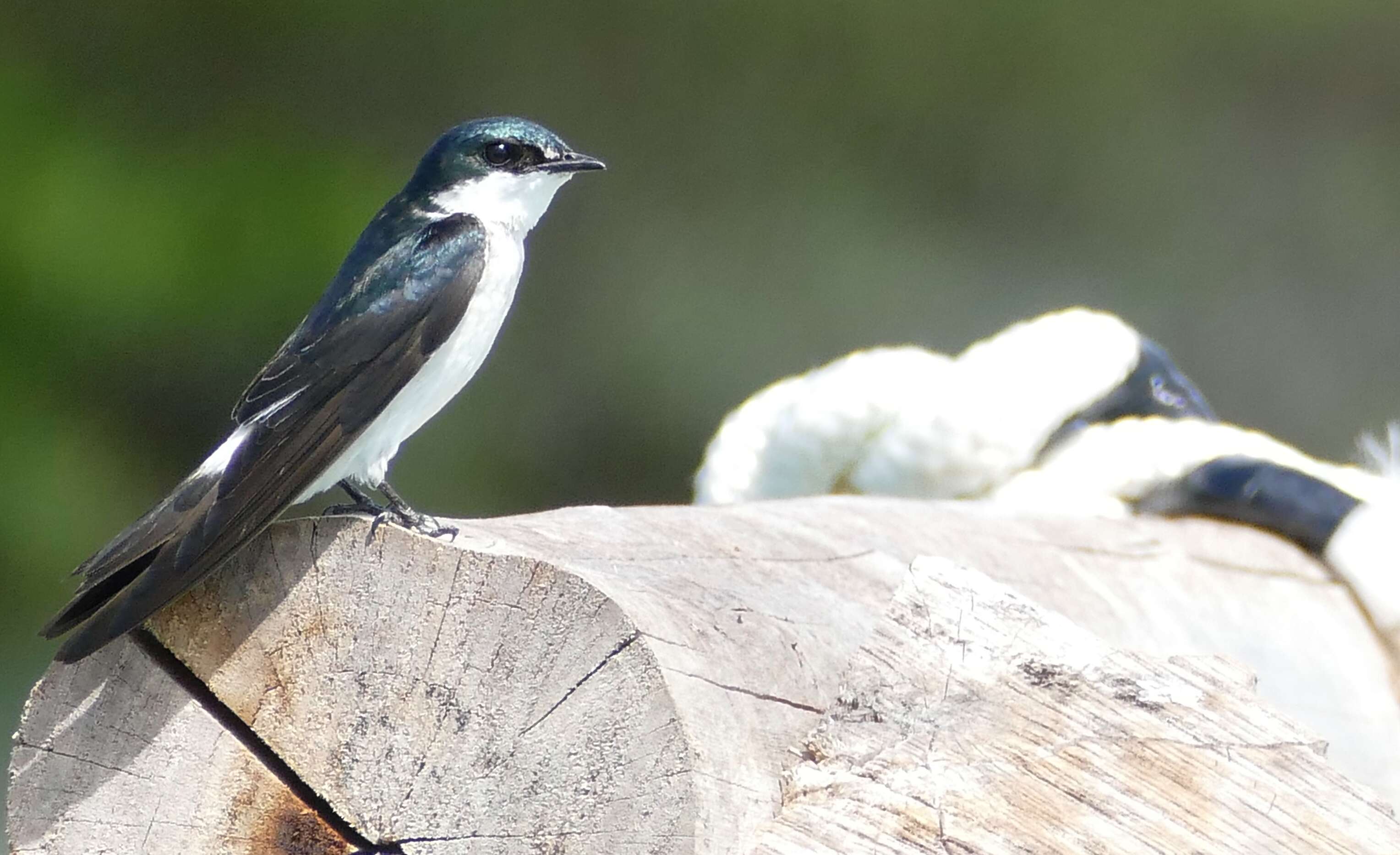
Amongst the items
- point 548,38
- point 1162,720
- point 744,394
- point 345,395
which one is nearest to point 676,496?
point 744,394

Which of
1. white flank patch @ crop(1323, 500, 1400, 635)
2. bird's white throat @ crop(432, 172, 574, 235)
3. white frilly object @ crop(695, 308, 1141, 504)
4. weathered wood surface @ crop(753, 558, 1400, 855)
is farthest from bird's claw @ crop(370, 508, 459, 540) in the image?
white flank patch @ crop(1323, 500, 1400, 635)

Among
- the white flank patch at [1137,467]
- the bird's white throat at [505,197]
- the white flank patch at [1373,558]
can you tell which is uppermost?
the bird's white throat at [505,197]

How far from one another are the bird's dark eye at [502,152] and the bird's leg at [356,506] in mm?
291

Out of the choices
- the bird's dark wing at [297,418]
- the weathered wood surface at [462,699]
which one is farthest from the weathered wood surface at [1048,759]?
the bird's dark wing at [297,418]

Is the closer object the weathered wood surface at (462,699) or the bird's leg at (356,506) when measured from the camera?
the weathered wood surface at (462,699)

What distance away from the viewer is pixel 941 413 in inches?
63.0

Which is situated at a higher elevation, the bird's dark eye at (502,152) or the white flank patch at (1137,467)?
the bird's dark eye at (502,152)

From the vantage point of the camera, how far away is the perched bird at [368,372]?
3.14 feet

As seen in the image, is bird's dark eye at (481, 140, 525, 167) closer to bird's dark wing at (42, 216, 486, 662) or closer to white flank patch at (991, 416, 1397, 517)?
bird's dark wing at (42, 216, 486, 662)

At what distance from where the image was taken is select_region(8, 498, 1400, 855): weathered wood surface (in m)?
0.82

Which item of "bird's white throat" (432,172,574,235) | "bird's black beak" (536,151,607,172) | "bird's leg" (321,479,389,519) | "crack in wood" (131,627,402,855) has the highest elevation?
"bird's black beak" (536,151,607,172)

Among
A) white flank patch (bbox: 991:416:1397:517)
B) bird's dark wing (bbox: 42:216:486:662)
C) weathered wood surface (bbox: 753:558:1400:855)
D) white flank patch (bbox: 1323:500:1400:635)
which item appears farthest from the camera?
white flank patch (bbox: 991:416:1397:517)

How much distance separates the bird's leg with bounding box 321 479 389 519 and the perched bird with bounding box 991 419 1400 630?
62 centimetres

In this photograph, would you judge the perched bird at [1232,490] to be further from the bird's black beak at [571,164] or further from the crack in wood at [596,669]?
the crack in wood at [596,669]
